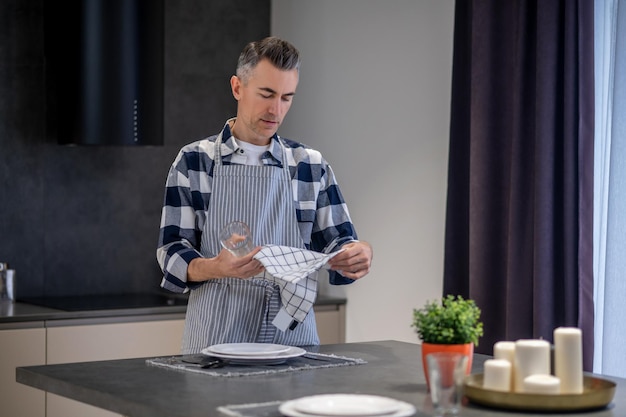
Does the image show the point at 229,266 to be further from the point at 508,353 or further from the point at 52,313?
the point at 52,313

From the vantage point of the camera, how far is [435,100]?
4.38 metres

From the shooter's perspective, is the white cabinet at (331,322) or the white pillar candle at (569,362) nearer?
the white pillar candle at (569,362)

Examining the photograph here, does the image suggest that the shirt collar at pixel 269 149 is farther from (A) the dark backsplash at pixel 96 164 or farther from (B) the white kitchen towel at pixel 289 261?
(A) the dark backsplash at pixel 96 164

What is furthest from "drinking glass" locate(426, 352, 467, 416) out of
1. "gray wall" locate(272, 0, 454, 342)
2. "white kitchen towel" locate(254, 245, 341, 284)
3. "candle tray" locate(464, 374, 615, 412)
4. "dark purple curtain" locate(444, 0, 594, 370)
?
"gray wall" locate(272, 0, 454, 342)

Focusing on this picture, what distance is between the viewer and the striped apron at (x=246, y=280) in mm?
2898

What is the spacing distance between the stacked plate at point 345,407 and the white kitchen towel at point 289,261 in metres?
0.66

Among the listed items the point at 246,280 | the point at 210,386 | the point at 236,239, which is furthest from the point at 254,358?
the point at 246,280

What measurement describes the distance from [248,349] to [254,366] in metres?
0.09

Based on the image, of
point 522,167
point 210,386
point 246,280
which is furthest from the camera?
point 522,167

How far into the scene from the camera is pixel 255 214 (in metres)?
3.02

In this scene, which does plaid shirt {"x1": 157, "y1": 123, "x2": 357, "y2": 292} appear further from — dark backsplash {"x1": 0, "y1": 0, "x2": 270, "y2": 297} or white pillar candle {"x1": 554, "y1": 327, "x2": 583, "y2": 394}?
dark backsplash {"x1": 0, "y1": 0, "x2": 270, "y2": 297}

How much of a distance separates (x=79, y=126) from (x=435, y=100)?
1.50 m

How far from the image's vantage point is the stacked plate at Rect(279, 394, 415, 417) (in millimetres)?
1864

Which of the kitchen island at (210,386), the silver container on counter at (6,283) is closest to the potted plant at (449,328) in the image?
the kitchen island at (210,386)
